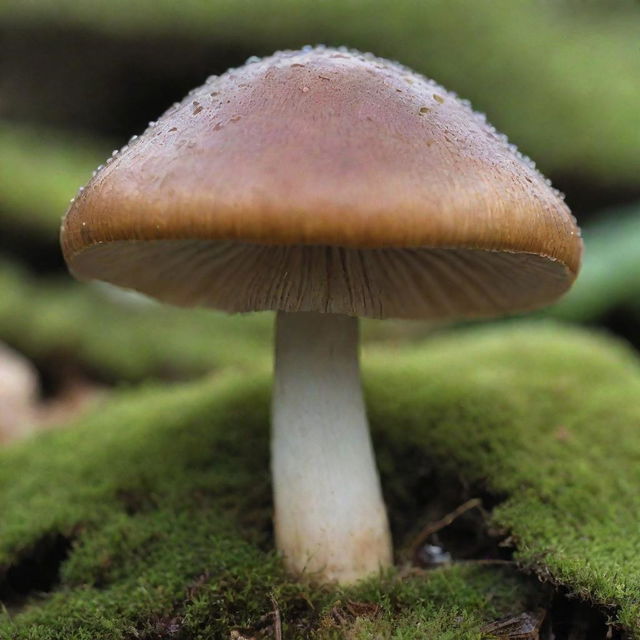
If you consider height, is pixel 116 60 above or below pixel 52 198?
above

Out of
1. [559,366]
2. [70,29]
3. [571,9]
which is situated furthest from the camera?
[571,9]

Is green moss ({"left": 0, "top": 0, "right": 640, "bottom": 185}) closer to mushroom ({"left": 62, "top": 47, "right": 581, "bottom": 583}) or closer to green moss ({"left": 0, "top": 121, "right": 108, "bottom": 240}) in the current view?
green moss ({"left": 0, "top": 121, "right": 108, "bottom": 240})

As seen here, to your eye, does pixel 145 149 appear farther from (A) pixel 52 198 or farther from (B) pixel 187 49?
(B) pixel 187 49

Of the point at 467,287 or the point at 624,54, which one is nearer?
Answer: the point at 467,287

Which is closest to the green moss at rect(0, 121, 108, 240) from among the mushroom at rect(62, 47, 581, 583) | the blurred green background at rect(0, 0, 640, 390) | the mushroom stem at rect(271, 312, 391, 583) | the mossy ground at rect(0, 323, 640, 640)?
the blurred green background at rect(0, 0, 640, 390)

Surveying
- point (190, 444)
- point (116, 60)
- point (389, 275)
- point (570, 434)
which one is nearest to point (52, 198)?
point (116, 60)

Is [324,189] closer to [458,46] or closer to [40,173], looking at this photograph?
[40,173]
